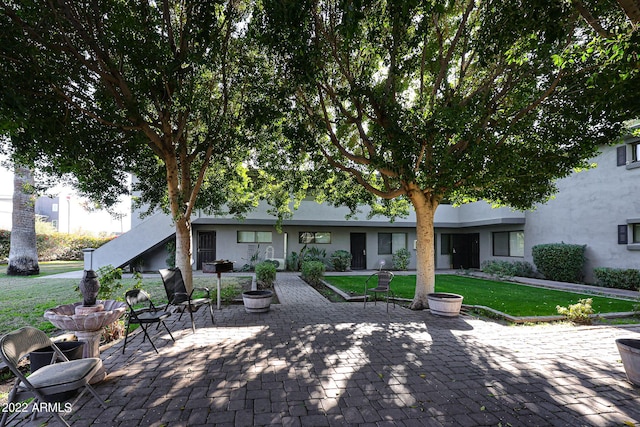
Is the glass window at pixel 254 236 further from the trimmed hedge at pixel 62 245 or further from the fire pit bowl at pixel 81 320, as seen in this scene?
the trimmed hedge at pixel 62 245

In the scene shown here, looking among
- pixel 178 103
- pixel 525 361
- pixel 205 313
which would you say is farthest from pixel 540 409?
pixel 178 103

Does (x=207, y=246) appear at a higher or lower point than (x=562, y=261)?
higher

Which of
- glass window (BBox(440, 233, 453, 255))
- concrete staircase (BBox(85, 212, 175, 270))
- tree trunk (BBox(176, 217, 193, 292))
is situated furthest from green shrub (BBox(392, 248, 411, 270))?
tree trunk (BBox(176, 217, 193, 292))

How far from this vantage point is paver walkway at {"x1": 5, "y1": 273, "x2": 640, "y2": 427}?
326 centimetres

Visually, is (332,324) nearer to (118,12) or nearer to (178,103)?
(178,103)

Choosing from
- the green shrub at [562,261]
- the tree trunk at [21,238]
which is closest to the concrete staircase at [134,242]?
the tree trunk at [21,238]

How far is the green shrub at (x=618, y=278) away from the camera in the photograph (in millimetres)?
11266

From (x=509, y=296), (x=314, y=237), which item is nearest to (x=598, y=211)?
(x=509, y=296)

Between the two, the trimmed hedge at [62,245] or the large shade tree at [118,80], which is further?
the trimmed hedge at [62,245]

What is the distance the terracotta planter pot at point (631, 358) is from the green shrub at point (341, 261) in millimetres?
13766

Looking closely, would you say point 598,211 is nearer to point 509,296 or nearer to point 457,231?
point 509,296

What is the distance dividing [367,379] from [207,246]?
606 inches

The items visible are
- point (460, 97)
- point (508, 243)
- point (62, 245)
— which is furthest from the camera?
point (62, 245)

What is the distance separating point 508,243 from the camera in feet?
56.4
